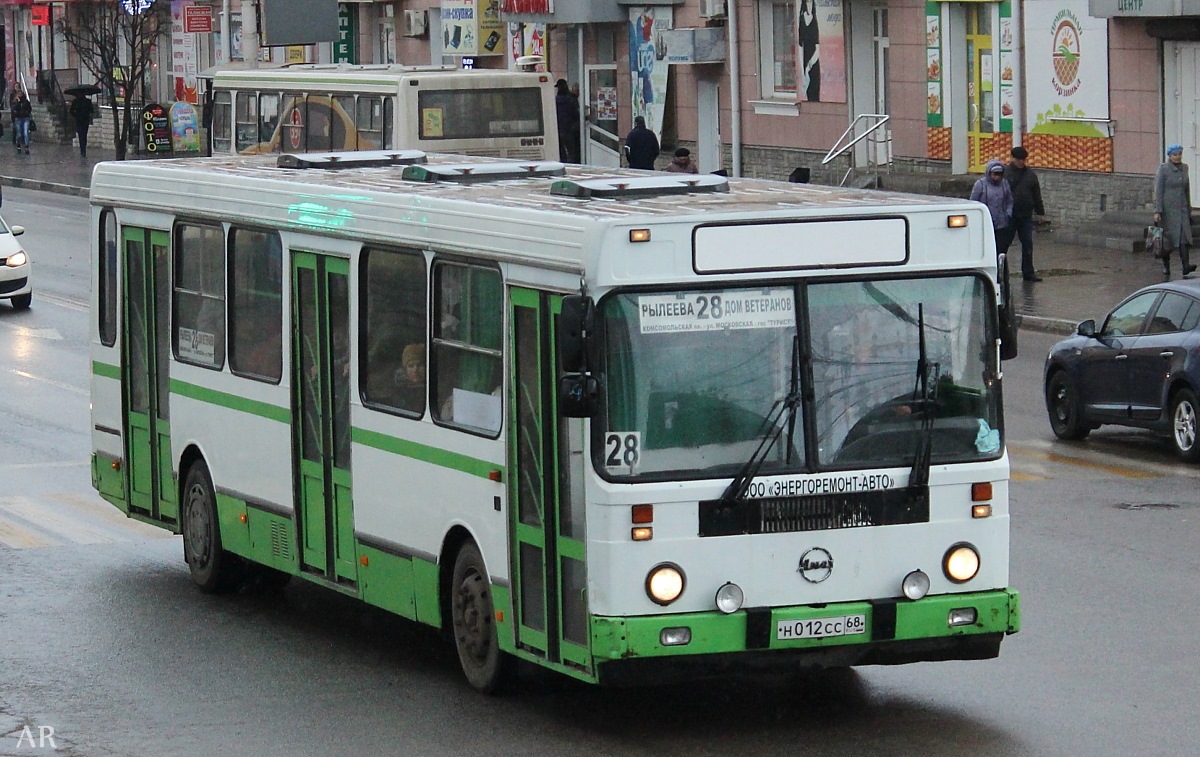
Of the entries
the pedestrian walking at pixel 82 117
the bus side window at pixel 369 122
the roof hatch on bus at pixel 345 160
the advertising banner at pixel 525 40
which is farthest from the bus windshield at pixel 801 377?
the pedestrian walking at pixel 82 117

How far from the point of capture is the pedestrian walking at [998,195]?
88.2 ft

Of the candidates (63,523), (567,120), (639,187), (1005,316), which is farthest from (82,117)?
(1005,316)

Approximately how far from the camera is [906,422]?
898 cm

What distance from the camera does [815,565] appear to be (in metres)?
8.81

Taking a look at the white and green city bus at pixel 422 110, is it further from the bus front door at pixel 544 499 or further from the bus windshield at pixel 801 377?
the bus windshield at pixel 801 377

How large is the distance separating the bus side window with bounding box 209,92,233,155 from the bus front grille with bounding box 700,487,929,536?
1056 inches

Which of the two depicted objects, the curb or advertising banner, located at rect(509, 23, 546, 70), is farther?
advertising banner, located at rect(509, 23, 546, 70)

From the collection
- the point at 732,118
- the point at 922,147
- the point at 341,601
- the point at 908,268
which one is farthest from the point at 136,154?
the point at 908,268

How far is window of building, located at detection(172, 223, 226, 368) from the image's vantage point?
478 inches

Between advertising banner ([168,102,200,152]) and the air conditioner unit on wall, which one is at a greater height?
the air conditioner unit on wall

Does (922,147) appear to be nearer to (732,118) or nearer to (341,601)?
(732,118)

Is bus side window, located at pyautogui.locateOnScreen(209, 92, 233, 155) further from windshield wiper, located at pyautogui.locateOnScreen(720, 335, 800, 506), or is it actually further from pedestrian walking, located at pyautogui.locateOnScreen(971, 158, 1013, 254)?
windshield wiper, located at pyautogui.locateOnScreen(720, 335, 800, 506)

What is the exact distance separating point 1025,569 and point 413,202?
14.6 ft

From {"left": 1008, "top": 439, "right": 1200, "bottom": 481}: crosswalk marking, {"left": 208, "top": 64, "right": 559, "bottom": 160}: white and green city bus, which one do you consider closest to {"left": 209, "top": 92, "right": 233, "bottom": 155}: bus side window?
{"left": 208, "top": 64, "right": 559, "bottom": 160}: white and green city bus
